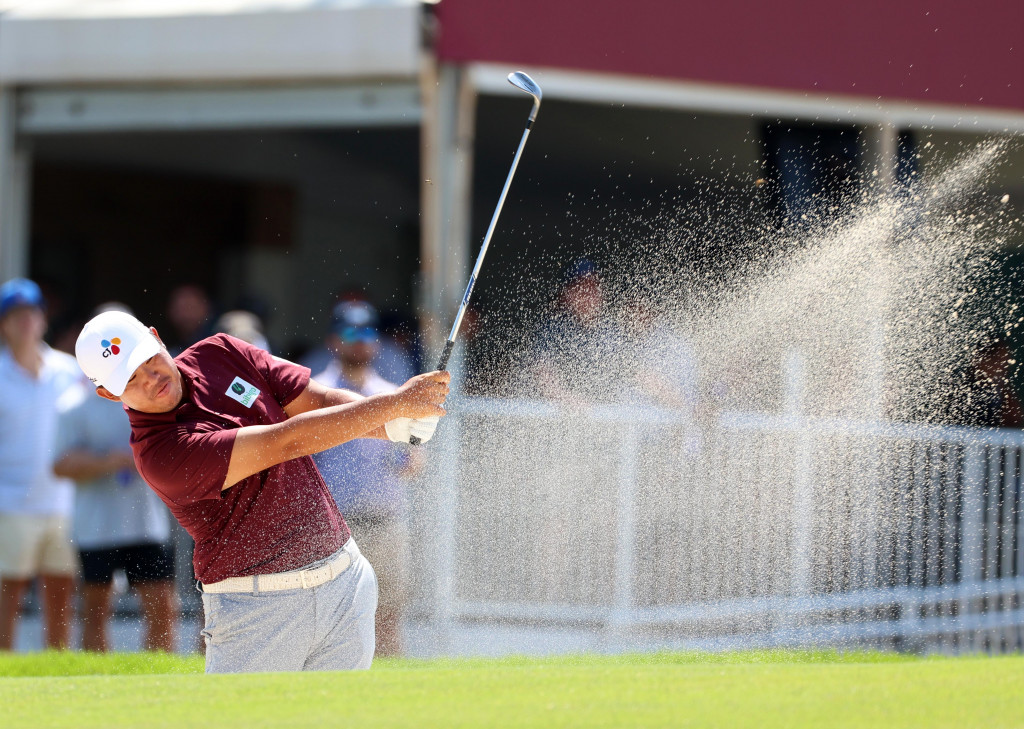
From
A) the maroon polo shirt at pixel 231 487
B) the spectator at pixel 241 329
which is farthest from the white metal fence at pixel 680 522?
the maroon polo shirt at pixel 231 487

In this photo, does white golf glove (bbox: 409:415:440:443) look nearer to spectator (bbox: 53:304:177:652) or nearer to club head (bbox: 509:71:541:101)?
club head (bbox: 509:71:541:101)

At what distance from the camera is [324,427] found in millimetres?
3500

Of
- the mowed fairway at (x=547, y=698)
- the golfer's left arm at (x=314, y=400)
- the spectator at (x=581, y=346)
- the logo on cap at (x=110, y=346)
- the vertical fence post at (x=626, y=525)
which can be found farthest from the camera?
the spectator at (x=581, y=346)

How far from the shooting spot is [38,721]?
113 inches

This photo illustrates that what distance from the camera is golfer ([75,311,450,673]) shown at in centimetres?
348

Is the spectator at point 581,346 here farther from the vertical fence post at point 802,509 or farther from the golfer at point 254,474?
the golfer at point 254,474

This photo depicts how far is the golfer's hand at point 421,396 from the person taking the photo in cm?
360

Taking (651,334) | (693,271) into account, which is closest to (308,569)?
(651,334)

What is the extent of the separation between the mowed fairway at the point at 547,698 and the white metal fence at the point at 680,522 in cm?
267

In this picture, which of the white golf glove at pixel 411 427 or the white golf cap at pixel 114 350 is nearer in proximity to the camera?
the white golf cap at pixel 114 350

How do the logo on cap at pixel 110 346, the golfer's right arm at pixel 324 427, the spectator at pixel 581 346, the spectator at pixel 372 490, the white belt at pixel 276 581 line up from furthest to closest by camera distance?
the spectator at pixel 581 346 < the spectator at pixel 372 490 < the white belt at pixel 276 581 < the logo on cap at pixel 110 346 < the golfer's right arm at pixel 324 427

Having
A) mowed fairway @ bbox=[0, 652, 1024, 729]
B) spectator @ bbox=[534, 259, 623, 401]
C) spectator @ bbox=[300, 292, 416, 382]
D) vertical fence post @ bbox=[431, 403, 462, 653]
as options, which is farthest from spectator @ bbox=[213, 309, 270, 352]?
mowed fairway @ bbox=[0, 652, 1024, 729]

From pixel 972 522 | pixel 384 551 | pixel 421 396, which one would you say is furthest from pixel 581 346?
pixel 421 396

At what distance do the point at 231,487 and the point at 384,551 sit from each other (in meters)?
2.37
